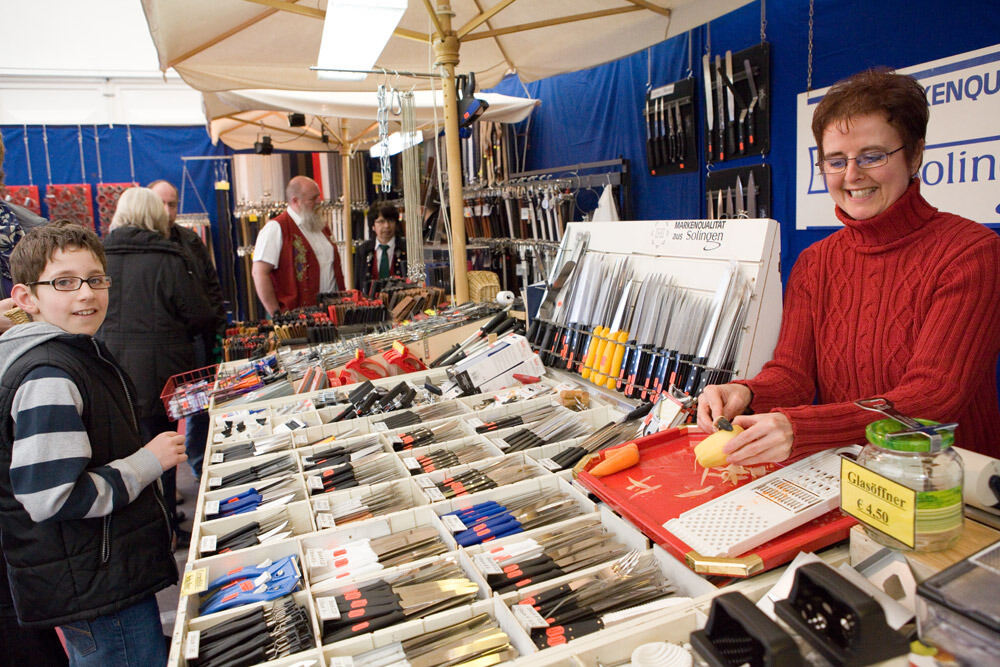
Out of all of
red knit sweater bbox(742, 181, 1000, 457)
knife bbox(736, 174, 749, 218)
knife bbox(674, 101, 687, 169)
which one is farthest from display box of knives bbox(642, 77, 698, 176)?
red knit sweater bbox(742, 181, 1000, 457)

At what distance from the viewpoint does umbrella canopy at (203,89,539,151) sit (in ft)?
20.0

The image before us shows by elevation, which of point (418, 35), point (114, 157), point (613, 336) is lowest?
point (613, 336)

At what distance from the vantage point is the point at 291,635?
1.38m

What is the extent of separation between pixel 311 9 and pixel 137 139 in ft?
27.3

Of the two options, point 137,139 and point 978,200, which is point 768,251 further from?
point 137,139

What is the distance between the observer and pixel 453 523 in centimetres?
176

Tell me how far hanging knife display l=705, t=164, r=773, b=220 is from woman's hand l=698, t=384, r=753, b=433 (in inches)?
118

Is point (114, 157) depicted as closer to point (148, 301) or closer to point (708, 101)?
point (148, 301)

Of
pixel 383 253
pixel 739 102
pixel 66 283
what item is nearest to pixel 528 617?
→ pixel 66 283

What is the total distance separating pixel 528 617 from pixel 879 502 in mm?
698

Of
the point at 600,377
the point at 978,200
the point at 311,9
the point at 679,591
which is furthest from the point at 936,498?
the point at 311,9

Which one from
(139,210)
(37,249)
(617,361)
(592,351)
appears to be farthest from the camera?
(139,210)

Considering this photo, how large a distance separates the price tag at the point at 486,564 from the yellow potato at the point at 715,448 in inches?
20.9

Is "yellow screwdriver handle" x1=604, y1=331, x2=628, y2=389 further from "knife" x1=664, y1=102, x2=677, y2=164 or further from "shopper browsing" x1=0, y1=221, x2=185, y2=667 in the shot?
"knife" x1=664, y1=102, x2=677, y2=164
